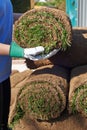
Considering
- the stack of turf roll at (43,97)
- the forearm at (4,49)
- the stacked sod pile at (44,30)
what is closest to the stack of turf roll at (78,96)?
the stack of turf roll at (43,97)

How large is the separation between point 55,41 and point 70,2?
19.5 feet

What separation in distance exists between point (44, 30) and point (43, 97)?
50cm

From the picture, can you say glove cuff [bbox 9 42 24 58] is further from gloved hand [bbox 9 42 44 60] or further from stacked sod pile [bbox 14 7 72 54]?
stacked sod pile [bbox 14 7 72 54]

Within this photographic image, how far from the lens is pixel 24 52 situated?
303cm

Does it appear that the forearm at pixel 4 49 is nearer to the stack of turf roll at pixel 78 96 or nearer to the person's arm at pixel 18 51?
the person's arm at pixel 18 51

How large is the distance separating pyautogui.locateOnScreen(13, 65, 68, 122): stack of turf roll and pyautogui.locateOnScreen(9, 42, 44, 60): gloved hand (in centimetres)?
25

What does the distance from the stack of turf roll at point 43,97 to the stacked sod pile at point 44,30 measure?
238mm

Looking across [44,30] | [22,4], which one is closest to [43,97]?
[44,30]

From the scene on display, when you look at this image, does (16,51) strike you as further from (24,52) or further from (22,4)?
(22,4)

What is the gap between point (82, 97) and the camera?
10.3 feet

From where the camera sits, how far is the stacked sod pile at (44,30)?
3.18 metres

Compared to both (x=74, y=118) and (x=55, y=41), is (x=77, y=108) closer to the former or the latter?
(x=74, y=118)

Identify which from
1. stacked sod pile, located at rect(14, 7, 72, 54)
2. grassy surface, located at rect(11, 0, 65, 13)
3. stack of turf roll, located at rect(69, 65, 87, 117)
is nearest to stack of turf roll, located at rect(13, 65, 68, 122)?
stack of turf roll, located at rect(69, 65, 87, 117)

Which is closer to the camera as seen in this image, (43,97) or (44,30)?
(43,97)
